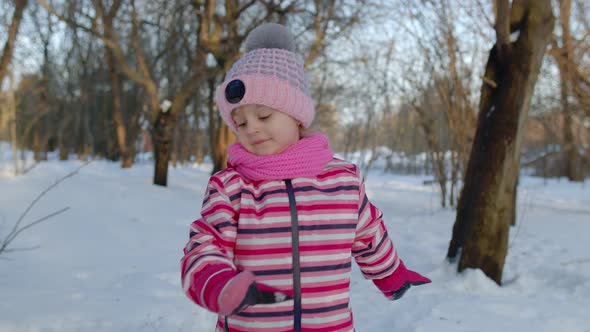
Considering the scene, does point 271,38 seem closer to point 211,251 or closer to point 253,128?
point 253,128

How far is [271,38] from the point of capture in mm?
1284

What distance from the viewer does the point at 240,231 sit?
104 centimetres

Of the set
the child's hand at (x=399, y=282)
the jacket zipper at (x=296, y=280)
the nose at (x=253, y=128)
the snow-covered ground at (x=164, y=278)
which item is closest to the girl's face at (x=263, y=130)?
the nose at (x=253, y=128)

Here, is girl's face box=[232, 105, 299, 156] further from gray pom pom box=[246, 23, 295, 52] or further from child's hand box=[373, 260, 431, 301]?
child's hand box=[373, 260, 431, 301]

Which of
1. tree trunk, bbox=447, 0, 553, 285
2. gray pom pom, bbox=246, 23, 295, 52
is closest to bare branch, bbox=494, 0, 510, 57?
tree trunk, bbox=447, 0, 553, 285

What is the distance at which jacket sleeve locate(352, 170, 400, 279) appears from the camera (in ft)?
4.00

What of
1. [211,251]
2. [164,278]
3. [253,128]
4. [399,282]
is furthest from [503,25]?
[164,278]

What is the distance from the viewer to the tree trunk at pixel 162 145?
7422 mm

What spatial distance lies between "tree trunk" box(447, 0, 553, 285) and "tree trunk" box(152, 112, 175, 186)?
5.85 metres

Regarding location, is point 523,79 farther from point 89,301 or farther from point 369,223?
point 89,301

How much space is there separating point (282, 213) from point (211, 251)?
21 cm

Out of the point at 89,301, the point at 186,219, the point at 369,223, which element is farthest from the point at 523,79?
the point at 186,219

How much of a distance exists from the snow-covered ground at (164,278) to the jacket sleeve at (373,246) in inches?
44.2

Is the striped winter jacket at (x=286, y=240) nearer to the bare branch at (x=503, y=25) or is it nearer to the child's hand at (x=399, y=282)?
the child's hand at (x=399, y=282)
